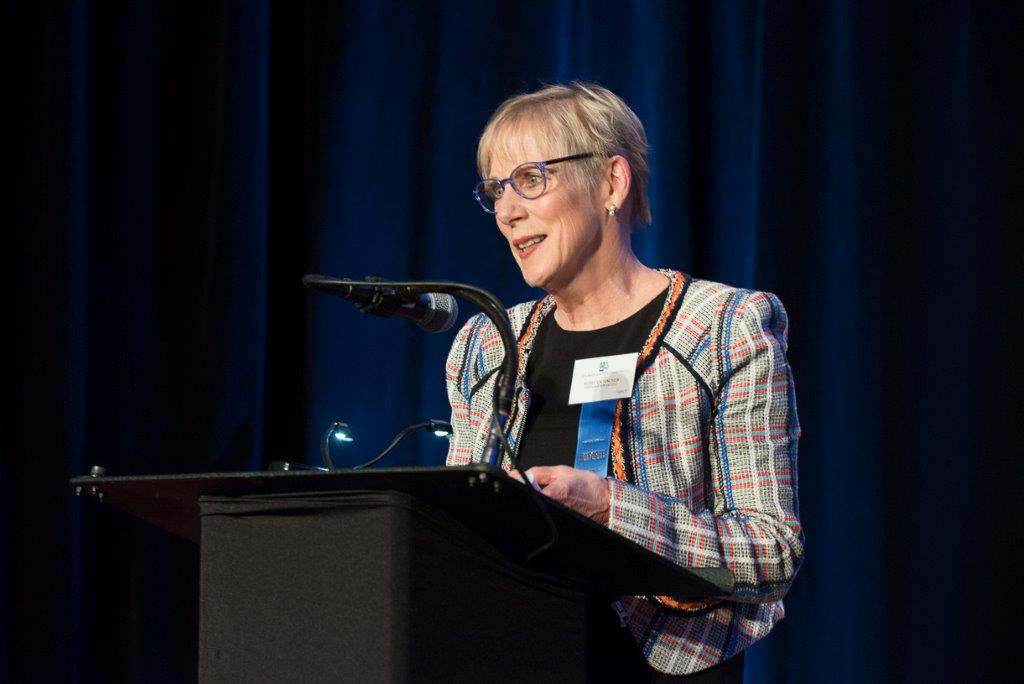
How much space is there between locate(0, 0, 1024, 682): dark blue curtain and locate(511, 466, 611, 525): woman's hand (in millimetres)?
1542

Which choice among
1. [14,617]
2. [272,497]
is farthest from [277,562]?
[14,617]

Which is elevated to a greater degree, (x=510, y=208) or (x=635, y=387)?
(x=510, y=208)

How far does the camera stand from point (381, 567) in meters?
1.17

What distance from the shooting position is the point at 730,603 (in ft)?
5.57

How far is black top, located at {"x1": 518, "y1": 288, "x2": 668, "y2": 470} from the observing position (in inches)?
74.7

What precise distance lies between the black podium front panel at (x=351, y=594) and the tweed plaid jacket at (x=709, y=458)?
0.96 feet

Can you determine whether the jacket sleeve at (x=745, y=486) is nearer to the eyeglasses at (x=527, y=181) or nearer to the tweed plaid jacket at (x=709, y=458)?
the tweed plaid jacket at (x=709, y=458)

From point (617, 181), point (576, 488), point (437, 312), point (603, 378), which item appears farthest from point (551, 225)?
point (576, 488)

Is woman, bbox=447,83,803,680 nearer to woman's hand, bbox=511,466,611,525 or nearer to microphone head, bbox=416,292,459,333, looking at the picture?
woman's hand, bbox=511,466,611,525

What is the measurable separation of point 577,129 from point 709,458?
64 cm

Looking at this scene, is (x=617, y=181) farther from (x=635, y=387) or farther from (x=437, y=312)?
(x=437, y=312)

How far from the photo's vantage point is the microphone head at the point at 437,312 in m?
1.66

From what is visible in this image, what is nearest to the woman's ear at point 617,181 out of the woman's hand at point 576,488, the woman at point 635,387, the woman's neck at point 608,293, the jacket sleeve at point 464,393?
the woman at point 635,387

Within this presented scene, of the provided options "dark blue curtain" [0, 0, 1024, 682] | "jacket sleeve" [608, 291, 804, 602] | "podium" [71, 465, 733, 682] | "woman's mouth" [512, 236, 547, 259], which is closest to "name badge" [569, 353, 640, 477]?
"jacket sleeve" [608, 291, 804, 602]
